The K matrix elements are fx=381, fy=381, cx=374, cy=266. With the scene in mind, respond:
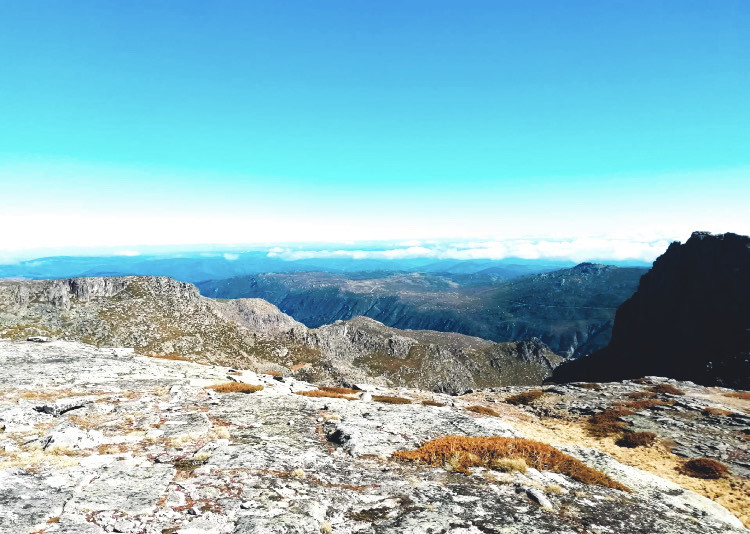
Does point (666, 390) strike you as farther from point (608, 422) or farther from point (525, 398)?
point (608, 422)

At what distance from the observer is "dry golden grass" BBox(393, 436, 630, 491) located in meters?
15.2

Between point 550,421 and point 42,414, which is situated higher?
point 42,414

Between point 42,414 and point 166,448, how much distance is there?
878cm

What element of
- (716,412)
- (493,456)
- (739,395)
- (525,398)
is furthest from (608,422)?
(739,395)

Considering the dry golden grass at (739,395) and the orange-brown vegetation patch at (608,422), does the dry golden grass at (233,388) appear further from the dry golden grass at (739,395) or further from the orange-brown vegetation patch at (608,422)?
the dry golden grass at (739,395)

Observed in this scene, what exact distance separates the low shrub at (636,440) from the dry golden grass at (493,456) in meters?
12.4

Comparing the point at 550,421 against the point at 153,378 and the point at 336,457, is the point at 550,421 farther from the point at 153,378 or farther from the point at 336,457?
the point at 153,378

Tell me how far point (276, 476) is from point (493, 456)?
8.90m

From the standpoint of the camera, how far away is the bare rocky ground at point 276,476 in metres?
9.85

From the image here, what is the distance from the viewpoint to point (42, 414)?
18.2 meters

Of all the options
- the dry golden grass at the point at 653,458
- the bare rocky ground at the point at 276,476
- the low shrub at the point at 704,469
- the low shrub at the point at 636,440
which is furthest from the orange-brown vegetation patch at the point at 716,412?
the low shrub at the point at 704,469

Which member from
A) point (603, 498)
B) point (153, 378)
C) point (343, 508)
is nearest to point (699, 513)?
point (603, 498)

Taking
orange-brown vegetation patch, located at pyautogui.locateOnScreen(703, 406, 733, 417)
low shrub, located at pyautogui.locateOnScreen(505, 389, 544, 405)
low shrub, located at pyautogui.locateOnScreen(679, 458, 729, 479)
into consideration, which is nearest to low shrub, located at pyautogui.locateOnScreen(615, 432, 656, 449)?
low shrub, located at pyautogui.locateOnScreen(679, 458, 729, 479)

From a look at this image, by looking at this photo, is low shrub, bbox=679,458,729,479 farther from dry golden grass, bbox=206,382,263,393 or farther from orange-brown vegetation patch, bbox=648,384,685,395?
dry golden grass, bbox=206,382,263,393
